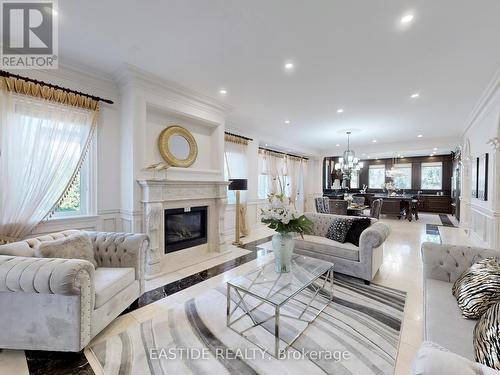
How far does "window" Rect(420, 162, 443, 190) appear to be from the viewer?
34.5ft

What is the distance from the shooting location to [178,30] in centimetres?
232

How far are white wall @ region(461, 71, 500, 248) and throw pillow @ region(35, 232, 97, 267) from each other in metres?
5.63

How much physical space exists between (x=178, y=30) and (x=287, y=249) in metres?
2.55

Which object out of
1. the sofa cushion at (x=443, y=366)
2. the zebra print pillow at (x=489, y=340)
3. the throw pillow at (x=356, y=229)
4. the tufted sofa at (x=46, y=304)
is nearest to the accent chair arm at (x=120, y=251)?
the tufted sofa at (x=46, y=304)

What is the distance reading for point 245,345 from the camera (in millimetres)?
1884

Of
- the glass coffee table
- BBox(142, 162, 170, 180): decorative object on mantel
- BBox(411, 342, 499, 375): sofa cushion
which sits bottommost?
the glass coffee table

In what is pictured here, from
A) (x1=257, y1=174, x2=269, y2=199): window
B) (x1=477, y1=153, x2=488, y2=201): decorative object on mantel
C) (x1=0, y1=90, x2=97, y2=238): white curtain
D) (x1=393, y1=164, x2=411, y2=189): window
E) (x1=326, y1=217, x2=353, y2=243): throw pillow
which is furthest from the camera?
(x1=393, y1=164, x2=411, y2=189): window

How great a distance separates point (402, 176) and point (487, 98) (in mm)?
8349

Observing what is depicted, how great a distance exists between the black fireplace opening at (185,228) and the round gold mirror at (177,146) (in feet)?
2.74

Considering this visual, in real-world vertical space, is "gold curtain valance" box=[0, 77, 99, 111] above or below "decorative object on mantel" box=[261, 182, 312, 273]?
above

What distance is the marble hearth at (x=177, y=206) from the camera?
→ 3270 mm

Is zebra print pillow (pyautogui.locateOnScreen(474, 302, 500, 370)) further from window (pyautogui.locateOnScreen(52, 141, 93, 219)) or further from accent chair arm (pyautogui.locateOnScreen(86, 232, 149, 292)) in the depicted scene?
window (pyautogui.locateOnScreen(52, 141, 93, 219))

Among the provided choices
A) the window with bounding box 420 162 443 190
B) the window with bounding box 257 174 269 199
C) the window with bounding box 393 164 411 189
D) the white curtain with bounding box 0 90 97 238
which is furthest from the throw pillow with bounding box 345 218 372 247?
the window with bounding box 420 162 443 190

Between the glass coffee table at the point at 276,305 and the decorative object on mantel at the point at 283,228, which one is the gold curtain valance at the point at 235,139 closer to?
the decorative object on mantel at the point at 283,228
